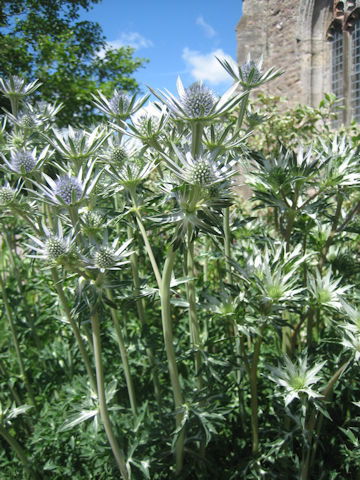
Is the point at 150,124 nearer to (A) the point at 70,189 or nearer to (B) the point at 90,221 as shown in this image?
(A) the point at 70,189

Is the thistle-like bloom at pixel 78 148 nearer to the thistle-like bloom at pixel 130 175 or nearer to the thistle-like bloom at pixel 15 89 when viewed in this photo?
the thistle-like bloom at pixel 130 175

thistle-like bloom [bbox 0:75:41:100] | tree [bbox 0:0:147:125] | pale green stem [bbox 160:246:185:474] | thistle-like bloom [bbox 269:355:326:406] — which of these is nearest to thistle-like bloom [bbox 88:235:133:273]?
pale green stem [bbox 160:246:185:474]

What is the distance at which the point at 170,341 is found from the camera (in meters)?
1.38

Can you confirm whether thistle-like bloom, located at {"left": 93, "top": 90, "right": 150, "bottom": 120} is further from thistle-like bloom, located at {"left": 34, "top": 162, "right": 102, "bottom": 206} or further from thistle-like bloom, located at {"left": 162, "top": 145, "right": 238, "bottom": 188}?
thistle-like bloom, located at {"left": 162, "top": 145, "right": 238, "bottom": 188}

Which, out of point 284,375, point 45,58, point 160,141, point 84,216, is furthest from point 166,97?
point 45,58

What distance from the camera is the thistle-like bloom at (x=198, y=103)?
3.45 feet

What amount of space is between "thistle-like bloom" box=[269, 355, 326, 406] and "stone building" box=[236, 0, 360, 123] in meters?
7.31

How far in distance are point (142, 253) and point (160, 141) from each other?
1187mm

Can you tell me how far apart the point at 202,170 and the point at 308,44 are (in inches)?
348

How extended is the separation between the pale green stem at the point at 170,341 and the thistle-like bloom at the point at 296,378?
36cm

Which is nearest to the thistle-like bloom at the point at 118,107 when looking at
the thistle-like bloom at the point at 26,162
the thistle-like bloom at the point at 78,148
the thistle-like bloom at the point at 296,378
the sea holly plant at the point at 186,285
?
the sea holly plant at the point at 186,285

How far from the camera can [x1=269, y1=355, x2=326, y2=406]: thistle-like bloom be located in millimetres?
1353

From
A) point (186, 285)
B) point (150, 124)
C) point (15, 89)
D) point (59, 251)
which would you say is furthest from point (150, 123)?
point (15, 89)

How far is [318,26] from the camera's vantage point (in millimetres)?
8258
